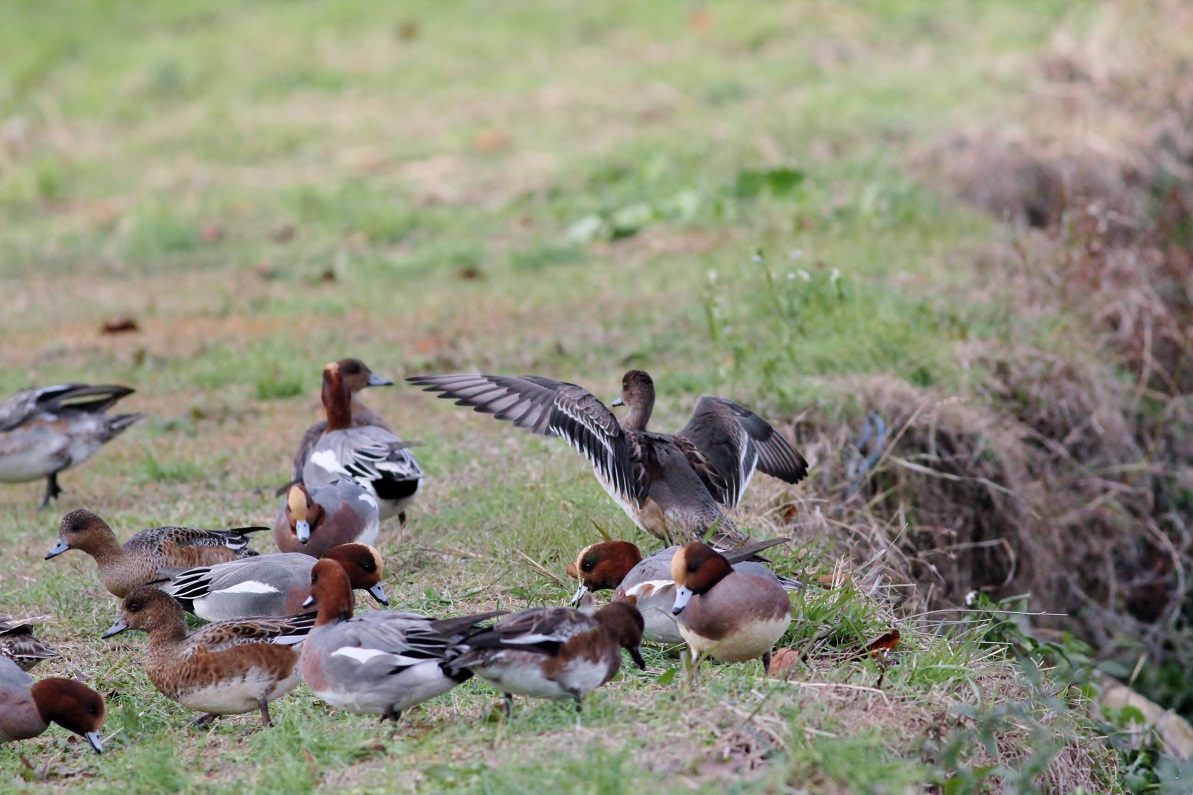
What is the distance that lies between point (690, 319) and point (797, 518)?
2731mm

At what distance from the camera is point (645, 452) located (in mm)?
5199

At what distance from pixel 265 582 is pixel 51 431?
2.21 metres

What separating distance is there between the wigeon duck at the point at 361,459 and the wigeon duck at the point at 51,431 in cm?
122

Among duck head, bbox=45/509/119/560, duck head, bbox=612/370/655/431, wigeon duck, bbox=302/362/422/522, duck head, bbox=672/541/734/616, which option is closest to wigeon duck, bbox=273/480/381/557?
wigeon duck, bbox=302/362/422/522

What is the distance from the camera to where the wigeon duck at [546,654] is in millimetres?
3781

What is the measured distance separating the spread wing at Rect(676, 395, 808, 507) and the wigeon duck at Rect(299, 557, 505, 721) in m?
1.58

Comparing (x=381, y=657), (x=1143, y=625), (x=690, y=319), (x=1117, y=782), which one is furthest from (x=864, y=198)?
(x=381, y=657)

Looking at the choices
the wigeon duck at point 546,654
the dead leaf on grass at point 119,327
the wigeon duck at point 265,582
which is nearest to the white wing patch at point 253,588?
the wigeon duck at point 265,582

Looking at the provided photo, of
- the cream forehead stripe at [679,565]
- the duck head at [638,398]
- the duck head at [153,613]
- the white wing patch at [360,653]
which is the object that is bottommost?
the duck head at [153,613]

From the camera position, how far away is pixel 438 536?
576 centimetres

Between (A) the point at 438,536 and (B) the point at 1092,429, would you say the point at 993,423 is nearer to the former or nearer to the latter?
(B) the point at 1092,429

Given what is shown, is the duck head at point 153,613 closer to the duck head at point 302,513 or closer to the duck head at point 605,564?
the duck head at point 302,513

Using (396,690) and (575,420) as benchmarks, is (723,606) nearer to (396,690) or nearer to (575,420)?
(396,690)

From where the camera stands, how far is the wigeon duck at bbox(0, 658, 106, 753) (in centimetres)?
401
